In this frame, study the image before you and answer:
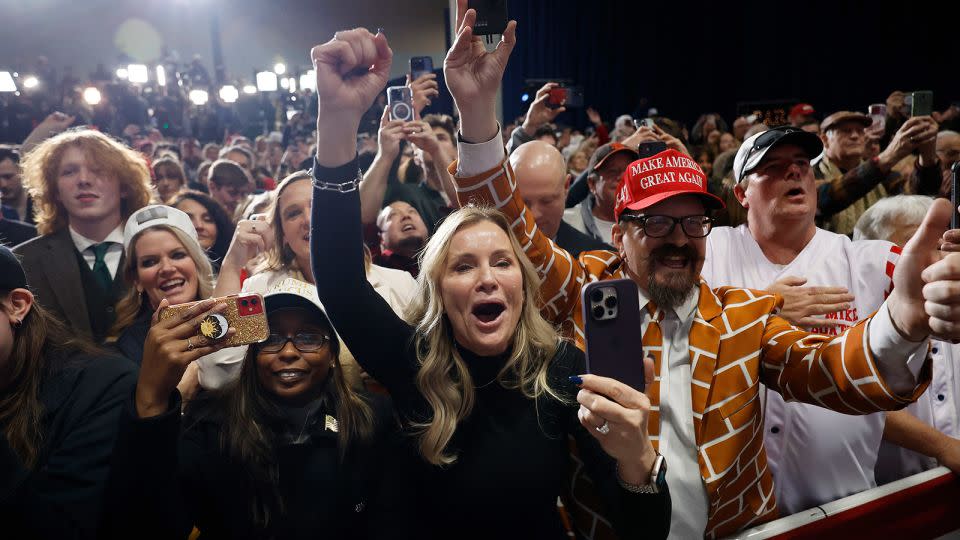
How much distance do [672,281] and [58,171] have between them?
7.87 feet

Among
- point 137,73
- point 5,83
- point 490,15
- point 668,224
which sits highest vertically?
point 137,73

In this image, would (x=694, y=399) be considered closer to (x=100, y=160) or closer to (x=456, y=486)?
(x=456, y=486)

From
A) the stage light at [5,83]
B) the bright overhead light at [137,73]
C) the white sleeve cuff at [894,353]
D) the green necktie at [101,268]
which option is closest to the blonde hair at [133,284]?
the green necktie at [101,268]

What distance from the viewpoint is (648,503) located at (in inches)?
50.8

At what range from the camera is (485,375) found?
157 centimetres

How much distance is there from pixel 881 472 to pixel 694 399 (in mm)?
1022

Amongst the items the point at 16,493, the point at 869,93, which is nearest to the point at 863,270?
the point at 16,493

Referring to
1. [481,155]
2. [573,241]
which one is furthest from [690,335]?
[573,241]

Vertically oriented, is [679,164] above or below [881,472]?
above

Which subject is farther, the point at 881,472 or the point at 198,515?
the point at 881,472

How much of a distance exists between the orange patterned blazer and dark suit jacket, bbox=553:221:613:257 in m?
1.16

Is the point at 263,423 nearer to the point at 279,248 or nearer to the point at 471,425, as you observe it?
the point at 471,425

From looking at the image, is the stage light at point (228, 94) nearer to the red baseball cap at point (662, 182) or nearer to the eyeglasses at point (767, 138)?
→ the eyeglasses at point (767, 138)

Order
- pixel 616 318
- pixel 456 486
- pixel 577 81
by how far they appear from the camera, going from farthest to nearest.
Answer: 1. pixel 577 81
2. pixel 456 486
3. pixel 616 318
